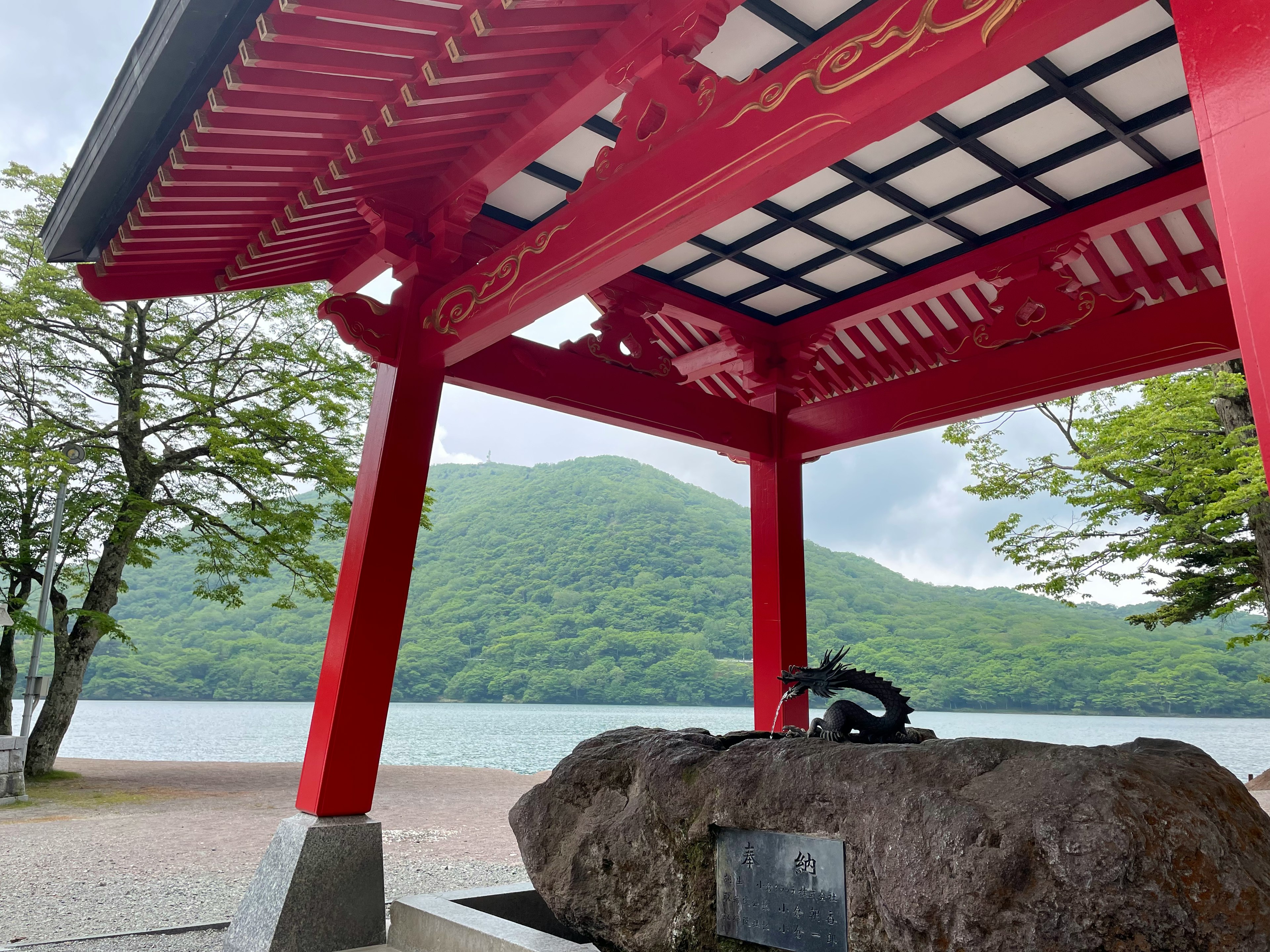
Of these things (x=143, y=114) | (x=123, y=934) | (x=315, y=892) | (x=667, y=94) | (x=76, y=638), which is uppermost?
(x=667, y=94)

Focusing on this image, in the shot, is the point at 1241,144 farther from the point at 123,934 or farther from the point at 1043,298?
the point at 123,934

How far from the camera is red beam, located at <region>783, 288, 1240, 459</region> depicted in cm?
452

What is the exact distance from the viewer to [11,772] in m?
9.43

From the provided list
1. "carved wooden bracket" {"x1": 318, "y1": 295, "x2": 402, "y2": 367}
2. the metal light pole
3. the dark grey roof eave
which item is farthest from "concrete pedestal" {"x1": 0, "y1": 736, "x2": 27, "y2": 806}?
"carved wooden bracket" {"x1": 318, "y1": 295, "x2": 402, "y2": 367}

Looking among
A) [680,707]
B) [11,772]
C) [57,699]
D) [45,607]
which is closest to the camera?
[11,772]

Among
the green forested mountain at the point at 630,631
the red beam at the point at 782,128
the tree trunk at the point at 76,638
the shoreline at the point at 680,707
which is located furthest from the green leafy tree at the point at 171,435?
the green forested mountain at the point at 630,631

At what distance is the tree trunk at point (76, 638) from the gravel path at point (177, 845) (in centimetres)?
59

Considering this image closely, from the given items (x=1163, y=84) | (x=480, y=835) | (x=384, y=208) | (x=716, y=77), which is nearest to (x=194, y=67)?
(x=384, y=208)

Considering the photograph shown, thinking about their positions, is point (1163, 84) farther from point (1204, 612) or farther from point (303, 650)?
point (303, 650)

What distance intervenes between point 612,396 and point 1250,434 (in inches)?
390

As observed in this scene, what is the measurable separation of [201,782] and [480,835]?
5.83 metres

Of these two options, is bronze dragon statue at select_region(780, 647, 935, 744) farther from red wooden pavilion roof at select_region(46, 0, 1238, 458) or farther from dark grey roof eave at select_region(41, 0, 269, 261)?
dark grey roof eave at select_region(41, 0, 269, 261)

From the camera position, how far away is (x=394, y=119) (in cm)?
345

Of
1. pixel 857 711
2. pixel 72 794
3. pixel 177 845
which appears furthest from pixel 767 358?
pixel 72 794
